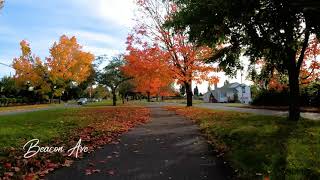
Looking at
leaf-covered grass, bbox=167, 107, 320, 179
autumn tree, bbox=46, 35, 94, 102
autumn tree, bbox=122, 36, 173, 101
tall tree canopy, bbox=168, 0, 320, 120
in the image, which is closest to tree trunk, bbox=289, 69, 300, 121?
tall tree canopy, bbox=168, 0, 320, 120

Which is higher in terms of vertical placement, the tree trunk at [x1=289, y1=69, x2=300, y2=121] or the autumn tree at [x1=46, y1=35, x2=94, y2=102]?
the autumn tree at [x1=46, y1=35, x2=94, y2=102]

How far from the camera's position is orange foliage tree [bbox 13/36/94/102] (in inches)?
2114

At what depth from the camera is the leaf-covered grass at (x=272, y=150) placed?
25.0ft

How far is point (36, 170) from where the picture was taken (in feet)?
25.7

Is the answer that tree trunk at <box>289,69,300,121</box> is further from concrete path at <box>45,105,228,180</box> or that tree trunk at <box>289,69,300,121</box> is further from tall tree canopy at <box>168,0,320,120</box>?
concrete path at <box>45,105,228,180</box>

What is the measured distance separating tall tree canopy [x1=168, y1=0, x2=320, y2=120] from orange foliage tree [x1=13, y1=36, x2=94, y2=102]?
3806cm

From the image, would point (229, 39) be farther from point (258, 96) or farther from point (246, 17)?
point (258, 96)

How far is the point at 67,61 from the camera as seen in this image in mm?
53625

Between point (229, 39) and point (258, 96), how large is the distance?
22.6m

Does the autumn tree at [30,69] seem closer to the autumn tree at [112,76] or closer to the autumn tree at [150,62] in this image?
the autumn tree at [112,76]

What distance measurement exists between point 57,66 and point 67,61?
5.07ft

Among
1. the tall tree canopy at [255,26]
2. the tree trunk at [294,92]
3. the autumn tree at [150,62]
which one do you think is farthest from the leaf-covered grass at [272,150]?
the autumn tree at [150,62]

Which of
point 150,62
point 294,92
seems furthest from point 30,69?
point 294,92

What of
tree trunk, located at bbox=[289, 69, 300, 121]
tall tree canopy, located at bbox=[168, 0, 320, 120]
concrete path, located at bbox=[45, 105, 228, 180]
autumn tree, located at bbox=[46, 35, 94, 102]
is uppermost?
autumn tree, located at bbox=[46, 35, 94, 102]
